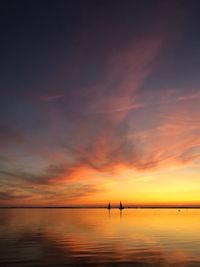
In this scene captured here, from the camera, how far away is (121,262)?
100 ft

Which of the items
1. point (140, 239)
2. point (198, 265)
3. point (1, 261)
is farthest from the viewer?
point (140, 239)

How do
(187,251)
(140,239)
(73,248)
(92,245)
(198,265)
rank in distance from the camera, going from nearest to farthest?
(198,265)
(187,251)
(73,248)
(92,245)
(140,239)

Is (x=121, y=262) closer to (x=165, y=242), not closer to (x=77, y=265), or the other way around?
(x=77, y=265)

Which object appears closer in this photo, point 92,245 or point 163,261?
point 163,261

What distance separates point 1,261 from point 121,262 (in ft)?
33.3

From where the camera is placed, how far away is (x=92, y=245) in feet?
139

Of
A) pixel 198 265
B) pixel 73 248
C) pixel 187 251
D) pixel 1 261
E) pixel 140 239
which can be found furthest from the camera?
pixel 140 239

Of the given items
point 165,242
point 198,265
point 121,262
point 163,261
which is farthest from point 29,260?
point 165,242

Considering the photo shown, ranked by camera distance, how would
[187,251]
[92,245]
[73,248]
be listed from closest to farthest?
[187,251], [73,248], [92,245]

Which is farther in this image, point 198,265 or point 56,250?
point 56,250

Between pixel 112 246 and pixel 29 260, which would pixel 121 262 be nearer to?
pixel 29 260

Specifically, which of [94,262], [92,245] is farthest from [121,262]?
[92,245]

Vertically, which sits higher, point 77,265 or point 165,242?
point 165,242

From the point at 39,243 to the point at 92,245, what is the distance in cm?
642
